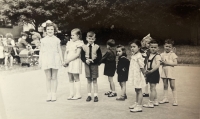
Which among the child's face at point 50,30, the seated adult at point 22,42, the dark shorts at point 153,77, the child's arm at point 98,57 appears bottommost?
the dark shorts at point 153,77

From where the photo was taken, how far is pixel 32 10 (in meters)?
1.56

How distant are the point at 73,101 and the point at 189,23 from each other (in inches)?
33.6

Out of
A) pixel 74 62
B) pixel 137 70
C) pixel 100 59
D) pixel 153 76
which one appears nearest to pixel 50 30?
pixel 74 62

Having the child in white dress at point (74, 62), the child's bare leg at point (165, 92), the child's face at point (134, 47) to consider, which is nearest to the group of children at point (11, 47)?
the child in white dress at point (74, 62)

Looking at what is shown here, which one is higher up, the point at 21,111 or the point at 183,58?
the point at 183,58

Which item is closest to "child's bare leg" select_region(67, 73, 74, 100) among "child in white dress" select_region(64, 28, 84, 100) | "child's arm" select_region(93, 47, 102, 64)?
"child in white dress" select_region(64, 28, 84, 100)

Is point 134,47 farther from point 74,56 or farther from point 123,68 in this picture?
point 74,56

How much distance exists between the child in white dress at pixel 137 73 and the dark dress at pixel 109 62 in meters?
0.11

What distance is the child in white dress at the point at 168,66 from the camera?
1490 mm

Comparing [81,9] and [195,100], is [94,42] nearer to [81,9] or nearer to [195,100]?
[81,9]

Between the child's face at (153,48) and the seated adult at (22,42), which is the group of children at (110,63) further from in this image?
the seated adult at (22,42)

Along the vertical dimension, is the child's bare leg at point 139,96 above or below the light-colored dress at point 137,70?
below

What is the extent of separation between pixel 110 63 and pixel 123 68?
0.28ft

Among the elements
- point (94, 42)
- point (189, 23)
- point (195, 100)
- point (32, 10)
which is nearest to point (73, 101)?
point (94, 42)
